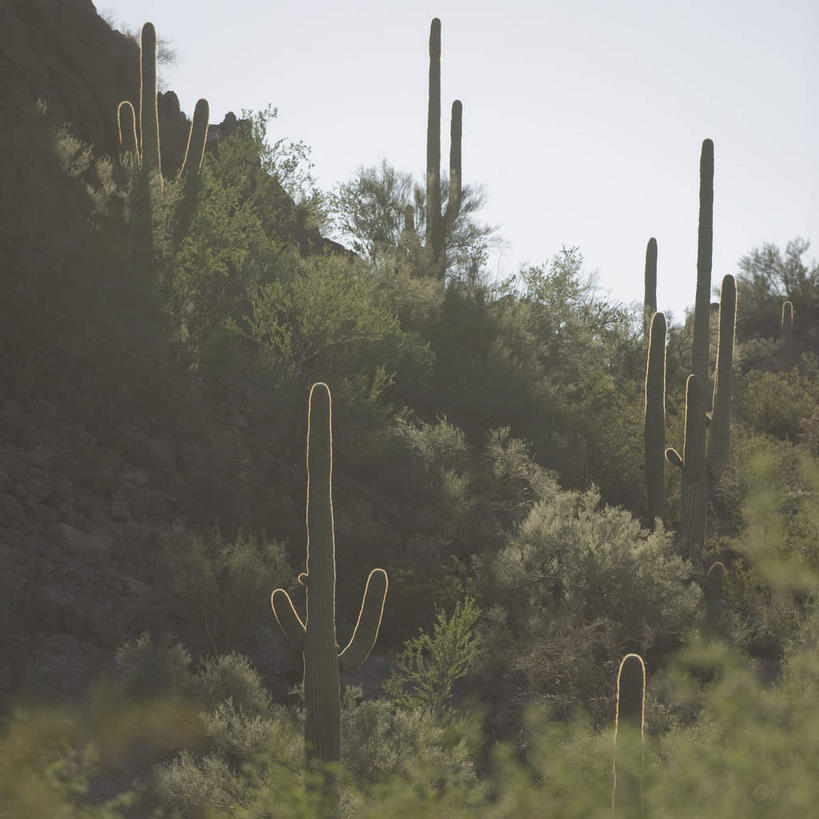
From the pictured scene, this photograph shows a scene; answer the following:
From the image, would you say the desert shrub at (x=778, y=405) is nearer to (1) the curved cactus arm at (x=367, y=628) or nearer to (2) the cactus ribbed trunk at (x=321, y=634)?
(1) the curved cactus arm at (x=367, y=628)

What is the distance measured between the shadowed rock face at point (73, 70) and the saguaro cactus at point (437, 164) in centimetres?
455

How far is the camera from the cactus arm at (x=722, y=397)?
1859cm

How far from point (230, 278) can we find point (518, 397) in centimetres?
761

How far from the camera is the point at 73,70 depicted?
2569 cm

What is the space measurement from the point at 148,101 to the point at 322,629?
47.8 feet

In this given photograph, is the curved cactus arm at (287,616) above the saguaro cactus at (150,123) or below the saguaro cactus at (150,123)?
below

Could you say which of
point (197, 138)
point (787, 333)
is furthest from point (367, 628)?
point (787, 333)

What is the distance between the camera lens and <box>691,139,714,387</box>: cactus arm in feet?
65.7

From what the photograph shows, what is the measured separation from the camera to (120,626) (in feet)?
45.0

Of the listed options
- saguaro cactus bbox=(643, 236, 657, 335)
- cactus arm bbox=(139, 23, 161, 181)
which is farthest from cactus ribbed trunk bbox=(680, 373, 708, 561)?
saguaro cactus bbox=(643, 236, 657, 335)

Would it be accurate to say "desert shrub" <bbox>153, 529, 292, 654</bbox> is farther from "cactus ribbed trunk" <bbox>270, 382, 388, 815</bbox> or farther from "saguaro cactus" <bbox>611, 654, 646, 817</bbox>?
"saguaro cactus" <bbox>611, 654, 646, 817</bbox>

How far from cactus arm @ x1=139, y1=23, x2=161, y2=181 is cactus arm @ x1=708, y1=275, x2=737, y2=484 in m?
11.8

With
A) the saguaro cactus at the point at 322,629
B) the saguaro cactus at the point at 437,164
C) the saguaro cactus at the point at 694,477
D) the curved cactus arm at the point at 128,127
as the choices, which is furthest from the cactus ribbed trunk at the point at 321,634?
the saguaro cactus at the point at 437,164

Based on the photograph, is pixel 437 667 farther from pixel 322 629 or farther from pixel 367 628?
pixel 322 629
